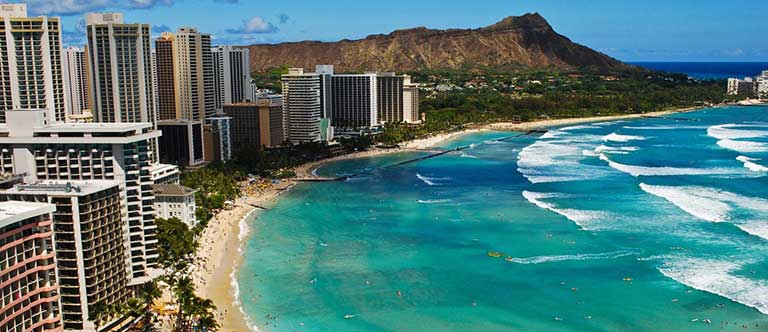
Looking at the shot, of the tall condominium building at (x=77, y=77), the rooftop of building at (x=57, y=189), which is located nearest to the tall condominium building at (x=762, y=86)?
the tall condominium building at (x=77, y=77)

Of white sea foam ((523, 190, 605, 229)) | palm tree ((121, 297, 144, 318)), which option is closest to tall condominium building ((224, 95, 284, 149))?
white sea foam ((523, 190, 605, 229))

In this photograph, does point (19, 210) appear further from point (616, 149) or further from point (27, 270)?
point (616, 149)

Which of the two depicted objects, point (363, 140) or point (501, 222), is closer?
point (501, 222)

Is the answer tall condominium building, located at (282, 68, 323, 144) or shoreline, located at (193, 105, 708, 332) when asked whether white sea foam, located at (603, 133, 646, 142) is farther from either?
tall condominium building, located at (282, 68, 323, 144)

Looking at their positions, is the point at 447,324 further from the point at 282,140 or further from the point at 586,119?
the point at 586,119

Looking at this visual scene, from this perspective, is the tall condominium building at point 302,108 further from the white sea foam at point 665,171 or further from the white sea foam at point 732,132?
the white sea foam at point 732,132

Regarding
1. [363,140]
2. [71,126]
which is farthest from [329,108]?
[71,126]
